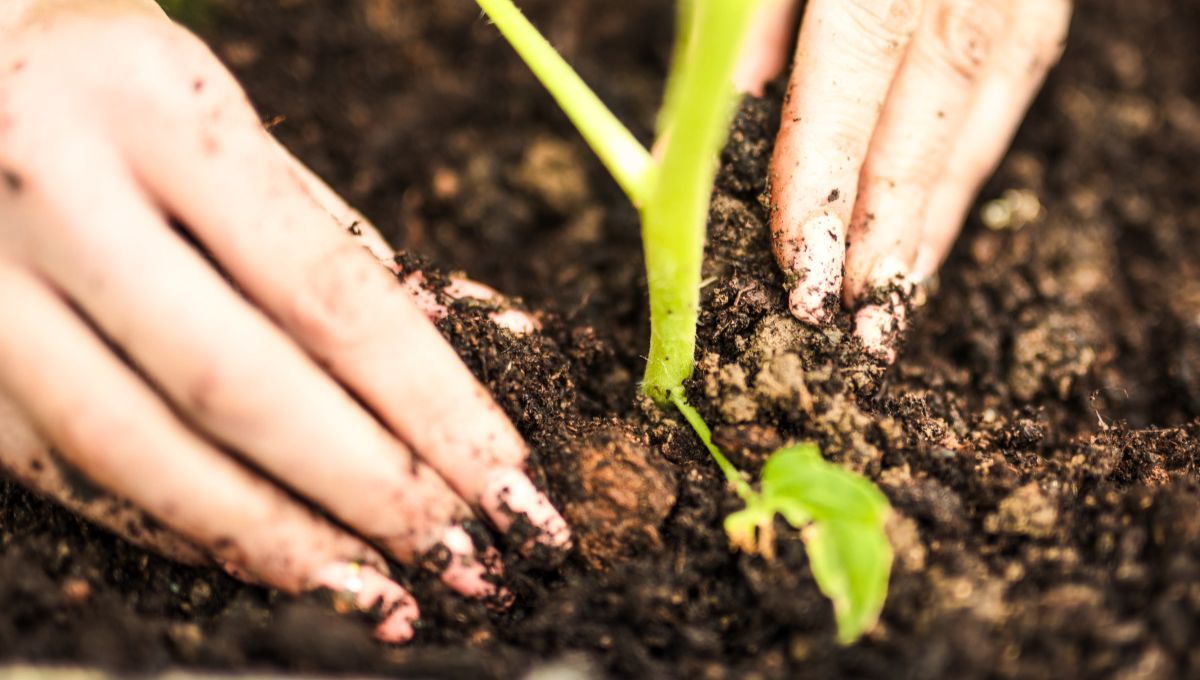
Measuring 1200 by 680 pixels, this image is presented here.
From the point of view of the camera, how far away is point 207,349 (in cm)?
91

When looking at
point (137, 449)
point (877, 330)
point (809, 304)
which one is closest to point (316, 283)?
point (137, 449)

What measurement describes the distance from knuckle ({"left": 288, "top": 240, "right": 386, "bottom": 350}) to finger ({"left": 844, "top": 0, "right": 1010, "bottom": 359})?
0.67m

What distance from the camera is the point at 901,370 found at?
4.56 feet

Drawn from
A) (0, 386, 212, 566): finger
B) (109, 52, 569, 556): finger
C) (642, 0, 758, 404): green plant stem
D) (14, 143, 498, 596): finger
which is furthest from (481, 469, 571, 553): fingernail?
(0, 386, 212, 566): finger

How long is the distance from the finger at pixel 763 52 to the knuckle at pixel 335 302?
2.23ft

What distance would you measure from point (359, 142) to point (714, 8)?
3.92ft

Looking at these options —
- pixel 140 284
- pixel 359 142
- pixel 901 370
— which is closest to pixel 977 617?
pixel 901 370

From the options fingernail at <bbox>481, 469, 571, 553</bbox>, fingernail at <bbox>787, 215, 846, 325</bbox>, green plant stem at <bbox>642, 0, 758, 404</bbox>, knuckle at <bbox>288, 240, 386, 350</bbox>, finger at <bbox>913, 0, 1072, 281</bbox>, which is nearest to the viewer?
green plant stem at <bbox>642, 0, 758, 404</bbox>

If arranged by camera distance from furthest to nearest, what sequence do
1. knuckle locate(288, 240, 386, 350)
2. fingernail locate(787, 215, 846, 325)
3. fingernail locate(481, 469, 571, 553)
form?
fingernail locate(787, 215, 846, 325) < fingernail locate(481, 469, 571, 553) < knuckle locate(288, 240, 386, 350)

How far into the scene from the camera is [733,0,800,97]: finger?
1395 mm

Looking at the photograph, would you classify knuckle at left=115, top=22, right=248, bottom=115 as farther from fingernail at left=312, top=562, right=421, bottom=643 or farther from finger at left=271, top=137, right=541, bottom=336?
fingernail at left=312, top=562, right=421, bottom=643

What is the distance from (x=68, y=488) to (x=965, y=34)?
4.54 feet

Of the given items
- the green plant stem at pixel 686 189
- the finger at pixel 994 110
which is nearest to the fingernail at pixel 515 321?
the green plant stem at pixel 686 189

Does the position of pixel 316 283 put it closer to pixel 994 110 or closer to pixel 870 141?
pixel 870 141
